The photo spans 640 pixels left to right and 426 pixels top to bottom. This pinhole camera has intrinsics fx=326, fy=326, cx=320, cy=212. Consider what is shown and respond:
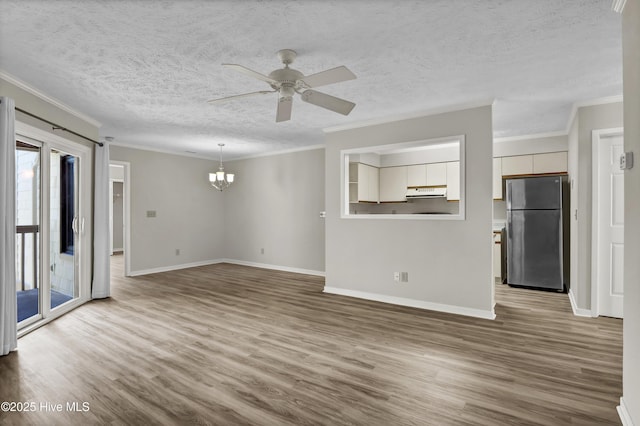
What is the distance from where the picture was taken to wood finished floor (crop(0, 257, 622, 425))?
2.12 m

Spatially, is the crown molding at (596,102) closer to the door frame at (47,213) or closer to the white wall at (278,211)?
the white wall at (278,211)

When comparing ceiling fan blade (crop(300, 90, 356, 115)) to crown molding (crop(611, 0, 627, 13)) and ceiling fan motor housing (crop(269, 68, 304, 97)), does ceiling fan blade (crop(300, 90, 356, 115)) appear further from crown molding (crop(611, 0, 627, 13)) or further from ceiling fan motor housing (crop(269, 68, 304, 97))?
crown molding (crop(611, 0, 627, 13))

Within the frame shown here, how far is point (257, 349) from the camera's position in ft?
10.2

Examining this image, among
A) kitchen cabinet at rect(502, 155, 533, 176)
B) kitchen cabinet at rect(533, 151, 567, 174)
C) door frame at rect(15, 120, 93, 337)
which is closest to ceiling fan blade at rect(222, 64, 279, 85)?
door frame at rect(15, 120, 93, 337)

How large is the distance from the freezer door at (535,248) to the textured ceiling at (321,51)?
1896mm

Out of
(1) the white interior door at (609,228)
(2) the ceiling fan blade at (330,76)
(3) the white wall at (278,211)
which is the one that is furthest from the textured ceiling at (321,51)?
(3) the white wall at (278,211)

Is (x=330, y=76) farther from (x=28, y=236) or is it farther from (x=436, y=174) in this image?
(x=436, y=174)

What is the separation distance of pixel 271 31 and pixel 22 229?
3567mm

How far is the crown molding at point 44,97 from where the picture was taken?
10.3ft

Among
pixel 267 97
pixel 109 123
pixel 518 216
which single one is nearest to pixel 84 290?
pixel 109 123

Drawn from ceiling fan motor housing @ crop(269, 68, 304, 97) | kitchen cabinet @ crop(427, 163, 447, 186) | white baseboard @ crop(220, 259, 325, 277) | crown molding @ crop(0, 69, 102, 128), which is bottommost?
white baseboard @ crop(220, 259, 325, 277)

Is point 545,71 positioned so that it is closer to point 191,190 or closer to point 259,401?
point 259,401

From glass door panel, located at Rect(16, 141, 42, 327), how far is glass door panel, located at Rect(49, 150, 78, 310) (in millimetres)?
157

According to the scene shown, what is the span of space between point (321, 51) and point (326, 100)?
385 mm
